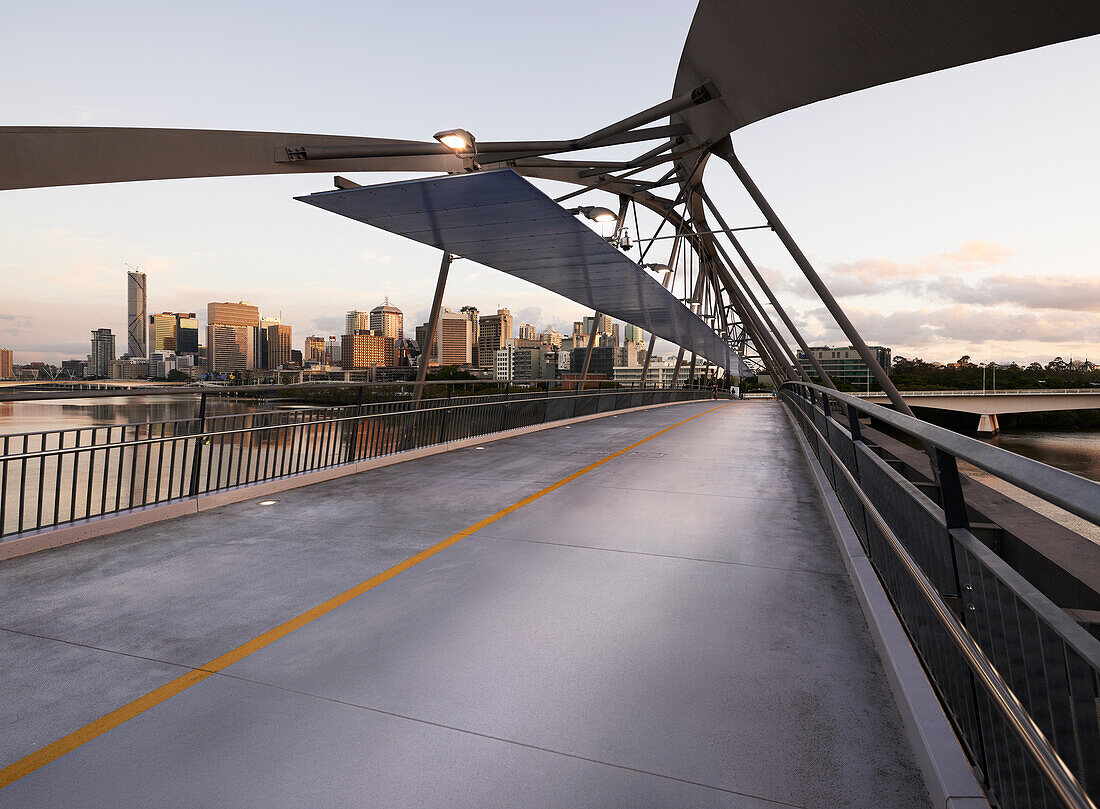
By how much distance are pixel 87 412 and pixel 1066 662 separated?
8332 mm

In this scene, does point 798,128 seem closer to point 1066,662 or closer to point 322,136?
point 322,136

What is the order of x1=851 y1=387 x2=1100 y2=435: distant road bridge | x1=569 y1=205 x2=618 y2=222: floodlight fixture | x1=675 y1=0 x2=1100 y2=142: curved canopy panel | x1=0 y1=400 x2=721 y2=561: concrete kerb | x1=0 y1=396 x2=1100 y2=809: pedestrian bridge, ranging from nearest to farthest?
1. x1=0 y1=396 x2=1100 y2=809: pedestrian bridge
2. x1=0 y1=400 x2=721 y2=561: concrete kerb
3. x1=675 y1=0 x2=1100 y2=142: curved canopy panel
4. x1=569 y1=205 x2=618 y2=222: floodlight fixture
5. x1=851 y1=387 x2=1100 y2=435: distant road bridge

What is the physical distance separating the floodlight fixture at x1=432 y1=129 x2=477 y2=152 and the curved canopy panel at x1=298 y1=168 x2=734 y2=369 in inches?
46.4

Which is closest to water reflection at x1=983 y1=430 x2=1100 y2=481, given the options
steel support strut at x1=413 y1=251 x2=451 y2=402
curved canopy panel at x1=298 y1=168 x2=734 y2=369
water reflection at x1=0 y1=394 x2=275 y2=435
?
curved canopy panel at x1=298 y1=168 x2=734 y2=369

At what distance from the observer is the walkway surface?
2.53 metres

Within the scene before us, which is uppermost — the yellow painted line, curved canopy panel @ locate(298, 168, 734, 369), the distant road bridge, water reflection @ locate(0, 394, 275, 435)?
curved canopy panel @ locate(298, 168, 734, 369)

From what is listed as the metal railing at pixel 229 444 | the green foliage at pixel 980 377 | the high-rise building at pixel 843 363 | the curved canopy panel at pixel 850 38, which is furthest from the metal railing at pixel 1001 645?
the high-rise building at pixel 843 363

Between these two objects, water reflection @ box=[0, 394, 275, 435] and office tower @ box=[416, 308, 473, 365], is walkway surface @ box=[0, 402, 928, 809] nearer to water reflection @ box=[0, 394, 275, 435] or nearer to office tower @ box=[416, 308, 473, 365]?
water reflection @ box=[0, 394, 275, 435]

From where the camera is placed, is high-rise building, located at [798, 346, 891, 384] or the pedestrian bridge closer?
the pedestrian bridge

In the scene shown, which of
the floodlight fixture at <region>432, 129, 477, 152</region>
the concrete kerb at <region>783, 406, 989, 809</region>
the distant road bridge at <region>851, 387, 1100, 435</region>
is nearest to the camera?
the concrete kerb at <region>783, 406, 989, 809</region>

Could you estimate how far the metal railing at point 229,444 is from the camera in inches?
255

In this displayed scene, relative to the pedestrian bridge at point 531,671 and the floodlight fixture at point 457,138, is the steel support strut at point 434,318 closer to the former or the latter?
the floodlight fixture at point 457,138

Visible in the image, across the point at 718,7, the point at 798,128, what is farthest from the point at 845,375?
the point at 718,7

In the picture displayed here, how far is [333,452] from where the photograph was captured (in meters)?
10.3
